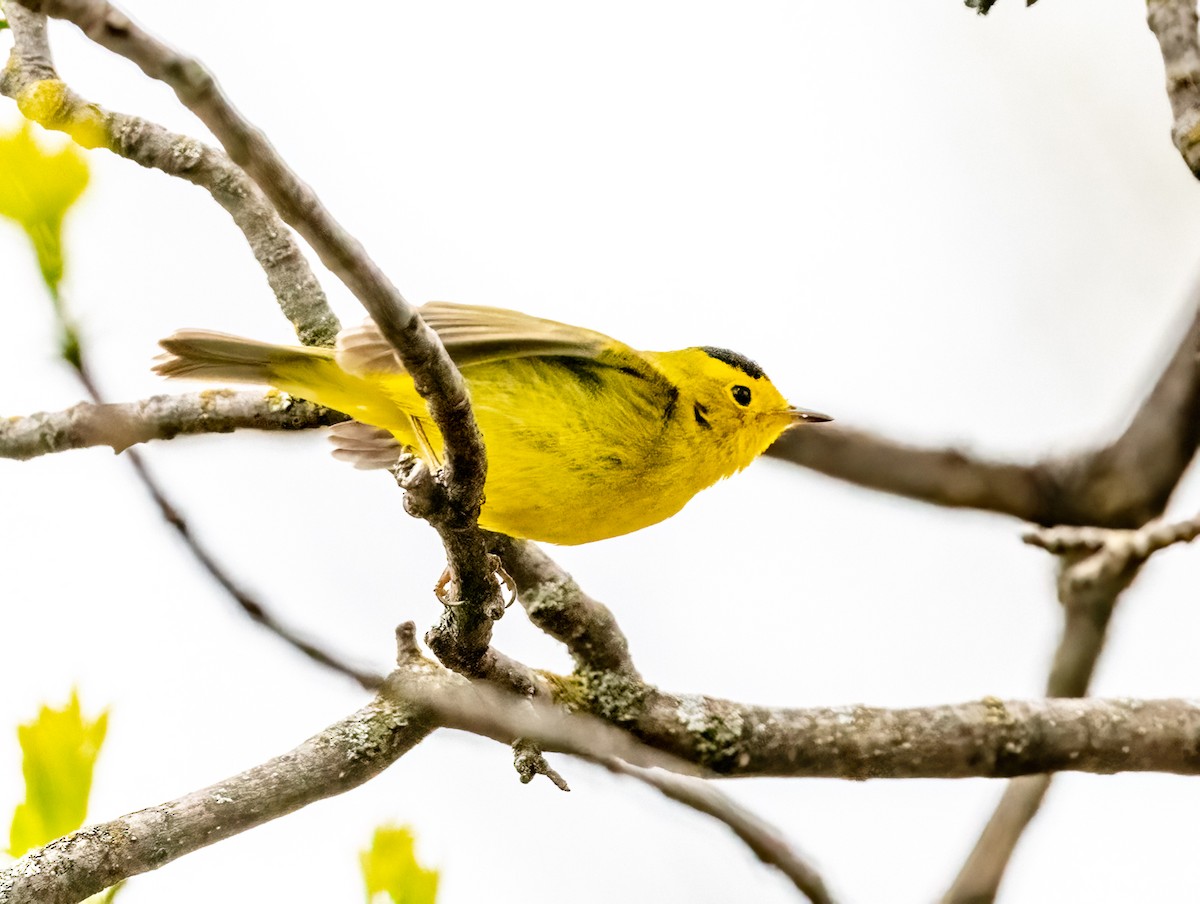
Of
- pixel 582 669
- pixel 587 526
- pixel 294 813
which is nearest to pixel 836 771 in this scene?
pixel 582 669

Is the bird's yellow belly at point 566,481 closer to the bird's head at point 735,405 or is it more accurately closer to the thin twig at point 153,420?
the bird's head at point 735,405

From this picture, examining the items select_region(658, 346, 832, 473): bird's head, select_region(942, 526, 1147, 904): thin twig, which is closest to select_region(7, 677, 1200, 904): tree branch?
select_region(942, 526, 1147, 904): thin twig

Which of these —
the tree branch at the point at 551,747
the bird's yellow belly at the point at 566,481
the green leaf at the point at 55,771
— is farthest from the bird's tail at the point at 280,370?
the green leaf at the point at 55,771

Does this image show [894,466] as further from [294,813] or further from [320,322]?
[294,813]

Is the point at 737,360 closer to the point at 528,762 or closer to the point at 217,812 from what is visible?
the point at 528,762

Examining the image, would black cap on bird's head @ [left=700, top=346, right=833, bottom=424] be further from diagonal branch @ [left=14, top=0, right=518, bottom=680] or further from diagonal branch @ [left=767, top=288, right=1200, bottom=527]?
diagonal branch @ [left=14, top=0, right=518, bottom=680]
